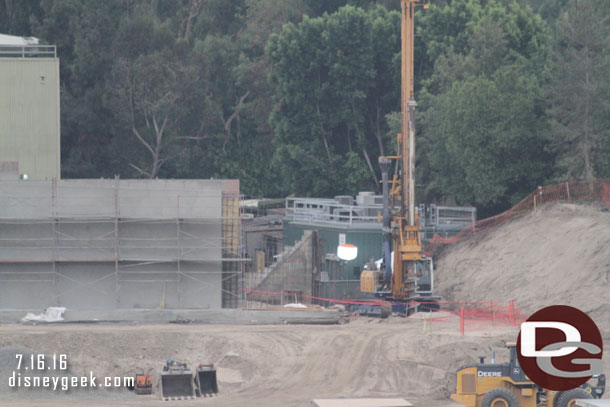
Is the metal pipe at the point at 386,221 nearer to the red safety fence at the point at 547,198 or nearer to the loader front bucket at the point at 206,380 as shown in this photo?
the red safety fence at the point at 547,198

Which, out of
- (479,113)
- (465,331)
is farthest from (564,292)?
(479,113)

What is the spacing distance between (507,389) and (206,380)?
9650 mm

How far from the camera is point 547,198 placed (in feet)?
158

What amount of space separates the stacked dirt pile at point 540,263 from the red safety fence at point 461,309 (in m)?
0.54

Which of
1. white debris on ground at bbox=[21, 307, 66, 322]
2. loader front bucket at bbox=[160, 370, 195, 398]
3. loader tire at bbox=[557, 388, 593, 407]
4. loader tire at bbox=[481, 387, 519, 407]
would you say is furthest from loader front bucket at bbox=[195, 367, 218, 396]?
loader tire at bbox=[557, 388, 593, 407]

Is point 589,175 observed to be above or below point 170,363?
above

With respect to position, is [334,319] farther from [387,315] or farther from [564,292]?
[564,292]

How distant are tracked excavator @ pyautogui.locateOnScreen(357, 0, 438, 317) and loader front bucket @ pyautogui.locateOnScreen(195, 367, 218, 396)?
11188 millimetres

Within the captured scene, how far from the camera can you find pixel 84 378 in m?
31.4

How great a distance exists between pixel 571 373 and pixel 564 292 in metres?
25.6

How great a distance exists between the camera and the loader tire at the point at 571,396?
82.2 feet

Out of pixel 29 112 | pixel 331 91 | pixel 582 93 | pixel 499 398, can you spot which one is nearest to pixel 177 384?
pixel 499 398

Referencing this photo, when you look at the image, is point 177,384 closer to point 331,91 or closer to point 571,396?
point 571,396

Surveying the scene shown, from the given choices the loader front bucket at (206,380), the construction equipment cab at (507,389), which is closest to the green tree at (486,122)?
the loader front bucket at (206,380)
